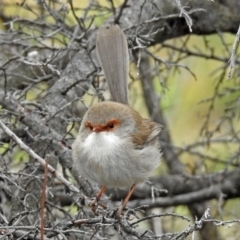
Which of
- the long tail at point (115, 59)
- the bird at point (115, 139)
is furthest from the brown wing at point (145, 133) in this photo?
the long tail at point (115, 59)

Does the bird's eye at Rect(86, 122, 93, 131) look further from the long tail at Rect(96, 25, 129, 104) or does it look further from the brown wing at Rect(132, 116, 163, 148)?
the long tail at Rect(96, 25, 129, 104)

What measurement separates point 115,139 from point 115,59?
0.67 meters

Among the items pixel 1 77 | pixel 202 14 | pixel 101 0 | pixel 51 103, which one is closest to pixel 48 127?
pixel 51 103

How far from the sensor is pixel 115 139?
4406 mm

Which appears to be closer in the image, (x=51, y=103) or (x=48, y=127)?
(x=48, y=127)

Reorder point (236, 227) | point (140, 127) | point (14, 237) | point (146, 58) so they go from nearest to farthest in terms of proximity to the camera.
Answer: point (14, 237) < point (140, 127) < point (236, 227) < point (146, 58)

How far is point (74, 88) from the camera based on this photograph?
5078mm

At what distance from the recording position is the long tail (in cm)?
476

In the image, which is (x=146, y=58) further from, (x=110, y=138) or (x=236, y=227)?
(x=110, y=138)

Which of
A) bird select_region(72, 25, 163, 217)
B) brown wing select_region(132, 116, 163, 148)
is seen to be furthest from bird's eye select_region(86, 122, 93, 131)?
brown wing select_region(132, 116, 163, 148)

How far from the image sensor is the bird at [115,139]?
4.24 m

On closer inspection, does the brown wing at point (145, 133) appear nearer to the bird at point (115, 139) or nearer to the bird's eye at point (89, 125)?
the bird at point (115, 139)

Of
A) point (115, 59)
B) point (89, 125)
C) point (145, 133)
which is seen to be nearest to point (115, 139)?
point (89, 125)

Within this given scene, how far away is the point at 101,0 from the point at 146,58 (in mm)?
2116
